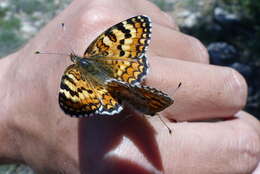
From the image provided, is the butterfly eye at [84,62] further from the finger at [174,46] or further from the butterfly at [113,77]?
the finger at [174,46]

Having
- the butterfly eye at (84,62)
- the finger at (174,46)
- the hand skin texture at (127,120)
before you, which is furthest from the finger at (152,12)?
the butterfly eye at (84,62)

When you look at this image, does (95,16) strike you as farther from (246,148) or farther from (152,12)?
(246,148)

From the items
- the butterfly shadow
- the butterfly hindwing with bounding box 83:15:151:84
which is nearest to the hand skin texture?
the butterfly shadow

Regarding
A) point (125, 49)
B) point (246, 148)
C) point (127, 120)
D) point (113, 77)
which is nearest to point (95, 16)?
point (125, 49)

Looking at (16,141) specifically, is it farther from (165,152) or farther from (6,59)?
(165,152)

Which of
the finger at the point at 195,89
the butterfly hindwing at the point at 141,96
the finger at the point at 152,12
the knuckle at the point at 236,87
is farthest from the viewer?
the finger at the point at 152,12

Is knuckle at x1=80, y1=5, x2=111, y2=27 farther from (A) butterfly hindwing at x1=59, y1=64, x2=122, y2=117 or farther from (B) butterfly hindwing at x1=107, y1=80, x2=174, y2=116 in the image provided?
(B) butterfly hindwing at x1=107, y1=80, x2=174, y2=116
